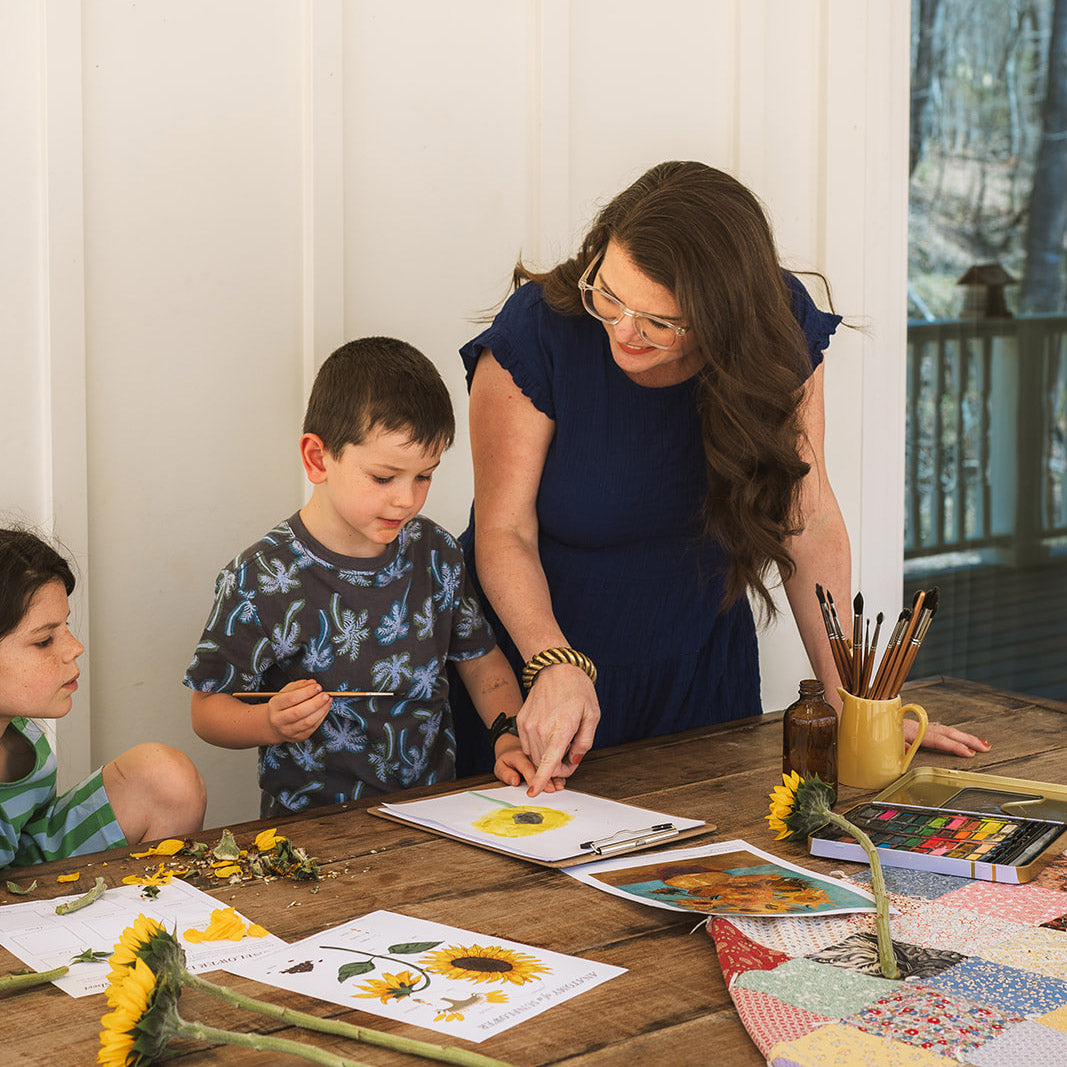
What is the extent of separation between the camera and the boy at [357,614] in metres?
1.73

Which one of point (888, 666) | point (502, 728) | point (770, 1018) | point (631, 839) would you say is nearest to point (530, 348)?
Result: point (502, 728)

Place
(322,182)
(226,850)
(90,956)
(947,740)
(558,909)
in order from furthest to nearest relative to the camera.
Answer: (322,182)
(947,740)
(226,850)
(558,909)
(90,956)

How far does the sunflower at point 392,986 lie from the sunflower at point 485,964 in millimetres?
23

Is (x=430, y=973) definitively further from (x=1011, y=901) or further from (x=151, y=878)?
(x=1011, y=901)

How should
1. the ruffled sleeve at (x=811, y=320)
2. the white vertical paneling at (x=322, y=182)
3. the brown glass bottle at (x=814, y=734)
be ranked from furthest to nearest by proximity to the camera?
the white vertical paneling at (x=322, y=182), the ruffled sleeve at (x=811, y=320), the brown glass bottle at (x=814, y=734)

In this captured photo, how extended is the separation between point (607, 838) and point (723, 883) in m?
0.16

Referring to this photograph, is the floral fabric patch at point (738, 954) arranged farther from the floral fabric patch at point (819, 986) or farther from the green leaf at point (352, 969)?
the green leaf at point (352, 969)

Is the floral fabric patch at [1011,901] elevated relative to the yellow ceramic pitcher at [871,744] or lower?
lower

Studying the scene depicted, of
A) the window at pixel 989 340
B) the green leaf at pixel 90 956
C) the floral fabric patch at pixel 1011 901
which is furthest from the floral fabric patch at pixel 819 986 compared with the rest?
the window at pixel 989 340

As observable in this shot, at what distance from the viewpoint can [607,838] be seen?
4.42ft

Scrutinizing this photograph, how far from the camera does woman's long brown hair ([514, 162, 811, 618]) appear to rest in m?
1.56

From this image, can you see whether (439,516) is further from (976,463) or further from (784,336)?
(976,463)

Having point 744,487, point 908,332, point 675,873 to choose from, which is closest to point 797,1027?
point 675,873

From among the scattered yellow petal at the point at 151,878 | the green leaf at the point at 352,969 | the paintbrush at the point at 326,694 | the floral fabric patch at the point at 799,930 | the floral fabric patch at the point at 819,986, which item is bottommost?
the scattered yellow petal at the point at 151,878
